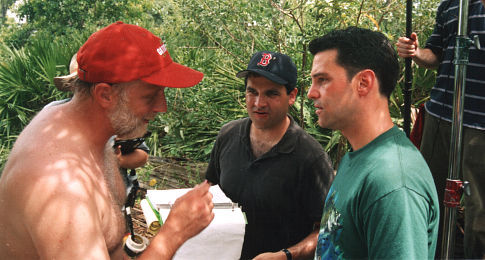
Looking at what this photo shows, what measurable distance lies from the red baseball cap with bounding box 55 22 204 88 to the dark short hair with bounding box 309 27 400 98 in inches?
31.1

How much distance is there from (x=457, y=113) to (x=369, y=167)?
124 centimetres

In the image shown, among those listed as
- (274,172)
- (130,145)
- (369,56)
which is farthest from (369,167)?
(130,145)

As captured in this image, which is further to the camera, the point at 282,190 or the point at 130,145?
the point at 130,145

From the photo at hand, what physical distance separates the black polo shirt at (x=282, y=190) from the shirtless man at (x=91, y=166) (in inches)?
25.6

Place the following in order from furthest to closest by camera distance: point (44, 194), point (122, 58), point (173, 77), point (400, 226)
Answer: point (173, 77) < point (122, 58) < point (44, 194) < point (400, 226)

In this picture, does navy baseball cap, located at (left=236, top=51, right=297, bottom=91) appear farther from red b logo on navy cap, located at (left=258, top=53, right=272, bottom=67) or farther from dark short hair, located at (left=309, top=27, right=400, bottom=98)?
dark short hair, located at (left=309, top=27, right=400, bottom=98)

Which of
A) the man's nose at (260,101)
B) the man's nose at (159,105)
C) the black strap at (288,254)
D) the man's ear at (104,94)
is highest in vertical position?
the man's ear at (104,94)

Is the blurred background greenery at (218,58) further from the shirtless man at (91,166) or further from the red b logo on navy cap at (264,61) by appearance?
the shirtless man at (91,166)

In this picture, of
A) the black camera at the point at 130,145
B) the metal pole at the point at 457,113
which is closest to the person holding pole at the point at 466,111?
the metal pole at the point at 457,113

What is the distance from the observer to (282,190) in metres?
2.54

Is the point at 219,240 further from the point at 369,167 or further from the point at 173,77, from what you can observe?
the point at 369,167

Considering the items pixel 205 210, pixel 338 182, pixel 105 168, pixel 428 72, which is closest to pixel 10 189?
pixel 105 168

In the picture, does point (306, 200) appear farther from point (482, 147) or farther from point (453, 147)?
point (482, 147)

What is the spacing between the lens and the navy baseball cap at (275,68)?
Result: 9.10 ft
